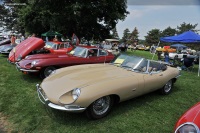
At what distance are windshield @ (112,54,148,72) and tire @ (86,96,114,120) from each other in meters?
1.28

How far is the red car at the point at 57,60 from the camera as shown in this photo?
6148 millimetres

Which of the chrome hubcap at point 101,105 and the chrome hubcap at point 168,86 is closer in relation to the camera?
the chrome hubcap at point 101,105

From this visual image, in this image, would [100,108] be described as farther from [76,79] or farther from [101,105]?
[76,79]

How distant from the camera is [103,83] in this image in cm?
372

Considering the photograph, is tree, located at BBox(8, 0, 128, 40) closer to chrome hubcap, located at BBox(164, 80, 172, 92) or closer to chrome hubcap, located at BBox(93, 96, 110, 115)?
chrome hubcap, located at BBox(164, 80, 172, 92)

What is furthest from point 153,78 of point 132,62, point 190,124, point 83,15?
point 83,15

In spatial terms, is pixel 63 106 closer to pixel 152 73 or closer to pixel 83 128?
pixel 83 128

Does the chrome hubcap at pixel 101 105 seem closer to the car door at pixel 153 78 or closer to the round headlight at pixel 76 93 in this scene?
the round headlight at pixel 76 93

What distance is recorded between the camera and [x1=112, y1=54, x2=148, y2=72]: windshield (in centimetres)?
481

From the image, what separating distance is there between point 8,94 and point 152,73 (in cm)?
391

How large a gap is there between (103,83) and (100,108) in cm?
53

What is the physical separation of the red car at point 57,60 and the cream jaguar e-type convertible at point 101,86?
2046mm

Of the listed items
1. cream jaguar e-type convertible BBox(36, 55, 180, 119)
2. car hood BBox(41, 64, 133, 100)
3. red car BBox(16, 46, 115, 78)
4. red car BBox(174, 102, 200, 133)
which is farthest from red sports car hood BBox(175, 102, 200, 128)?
red car BBox(16, 46, 115, 78)

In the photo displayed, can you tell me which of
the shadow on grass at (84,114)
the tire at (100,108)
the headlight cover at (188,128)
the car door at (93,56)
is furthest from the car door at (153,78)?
the car door at (93,56)
